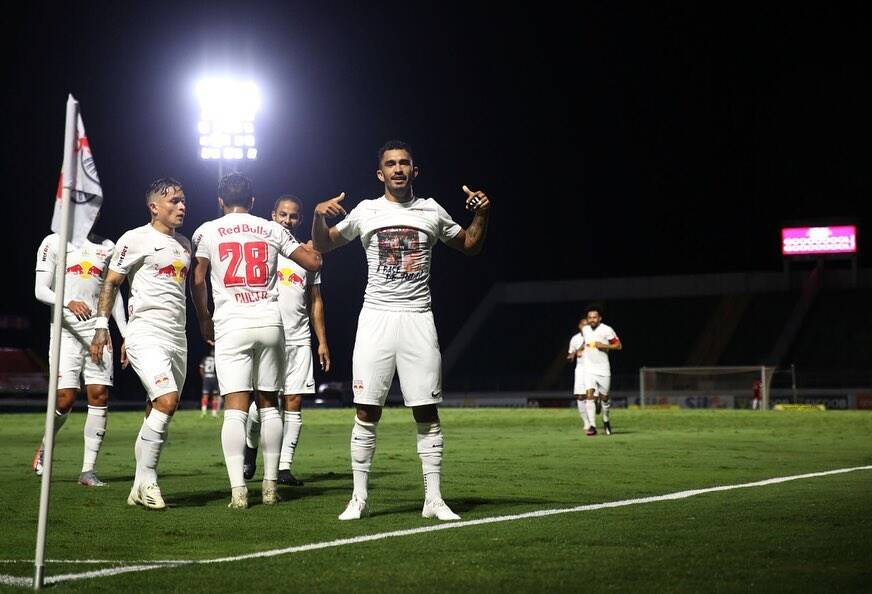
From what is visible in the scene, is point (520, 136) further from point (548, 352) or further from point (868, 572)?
point (868, 572)

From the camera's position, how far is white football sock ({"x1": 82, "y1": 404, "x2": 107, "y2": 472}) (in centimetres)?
1112

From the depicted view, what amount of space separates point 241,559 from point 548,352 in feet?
186

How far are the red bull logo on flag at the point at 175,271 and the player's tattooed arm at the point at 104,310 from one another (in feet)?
0.96

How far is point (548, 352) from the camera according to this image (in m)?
62.7

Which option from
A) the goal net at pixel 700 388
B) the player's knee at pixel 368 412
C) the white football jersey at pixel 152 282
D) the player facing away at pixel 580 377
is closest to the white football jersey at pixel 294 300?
the white football jersey at pixel 152 282

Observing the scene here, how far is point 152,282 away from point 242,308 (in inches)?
32.2

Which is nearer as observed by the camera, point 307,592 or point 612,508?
point 307,592

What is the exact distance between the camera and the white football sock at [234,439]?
9.09 meters

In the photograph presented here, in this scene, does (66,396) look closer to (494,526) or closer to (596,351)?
(494,526)

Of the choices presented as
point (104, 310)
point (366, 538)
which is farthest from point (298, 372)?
point (366, 538)

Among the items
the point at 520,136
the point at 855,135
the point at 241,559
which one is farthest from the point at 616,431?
the point at 855,135

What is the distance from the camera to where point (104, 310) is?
9.20 metres

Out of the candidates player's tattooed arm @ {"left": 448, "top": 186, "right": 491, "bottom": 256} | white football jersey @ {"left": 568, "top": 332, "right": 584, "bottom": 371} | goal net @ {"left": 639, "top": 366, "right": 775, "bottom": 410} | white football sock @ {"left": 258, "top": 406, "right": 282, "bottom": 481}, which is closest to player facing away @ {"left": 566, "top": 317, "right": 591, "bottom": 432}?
white football jersey @ {"left": 568, "top": 332, "right": 584, "bottom": 371}

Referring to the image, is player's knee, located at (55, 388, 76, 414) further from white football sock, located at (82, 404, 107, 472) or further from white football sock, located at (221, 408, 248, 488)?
white football sock, located at (221, 408, 248, 488)
